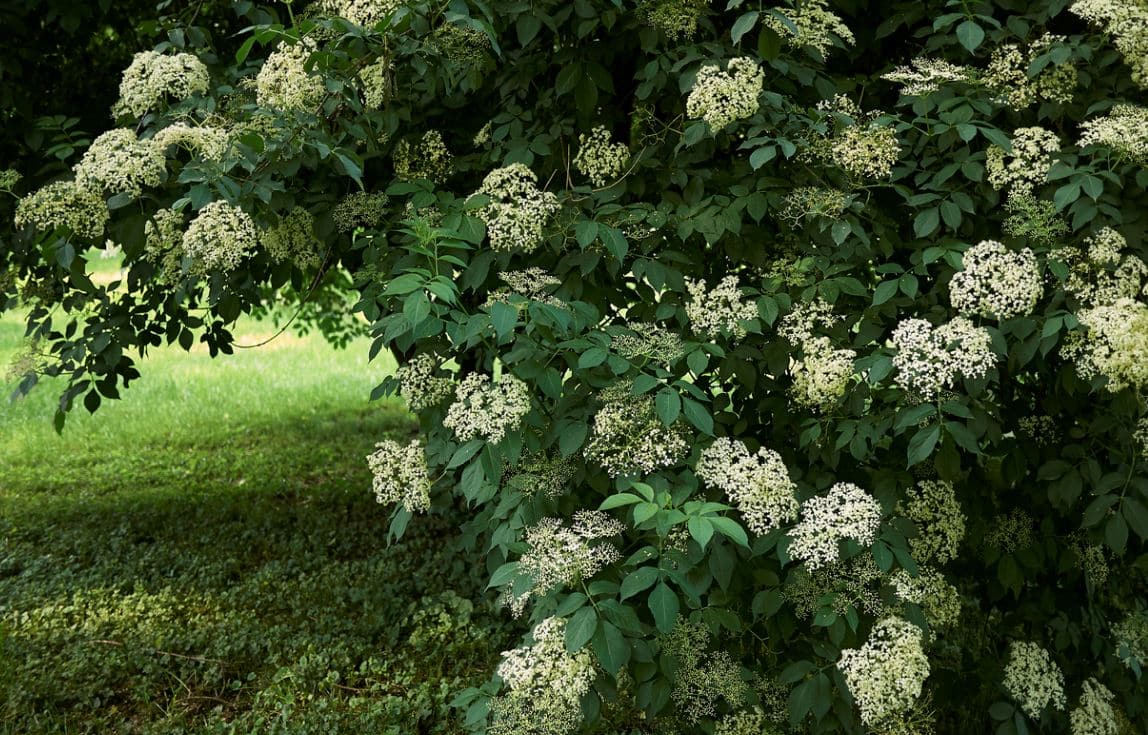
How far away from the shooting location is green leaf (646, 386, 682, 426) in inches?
95.5

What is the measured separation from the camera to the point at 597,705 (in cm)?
248

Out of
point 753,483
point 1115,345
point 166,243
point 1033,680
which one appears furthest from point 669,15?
point 1033,680

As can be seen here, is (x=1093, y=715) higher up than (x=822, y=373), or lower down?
lower down

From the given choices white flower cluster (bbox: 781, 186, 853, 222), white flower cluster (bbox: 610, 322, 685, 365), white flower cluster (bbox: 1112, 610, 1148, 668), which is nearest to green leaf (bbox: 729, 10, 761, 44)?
white flower cluster (bbox: 781, 186, 853, 222)

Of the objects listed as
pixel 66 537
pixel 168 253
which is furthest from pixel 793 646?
pixel 66 537

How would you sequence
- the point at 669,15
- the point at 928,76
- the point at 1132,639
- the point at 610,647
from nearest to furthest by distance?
the point at 610,647 < the point at 928,76 < the point at 669,15 < the point at 1132,639

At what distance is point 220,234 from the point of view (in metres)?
2.83

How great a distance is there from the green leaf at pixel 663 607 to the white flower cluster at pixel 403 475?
86 centimetres

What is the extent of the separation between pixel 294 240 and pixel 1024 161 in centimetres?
239

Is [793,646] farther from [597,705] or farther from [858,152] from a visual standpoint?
[858,152]

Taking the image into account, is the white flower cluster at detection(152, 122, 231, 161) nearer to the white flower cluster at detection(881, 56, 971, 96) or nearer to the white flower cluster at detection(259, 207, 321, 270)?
the white flower cluster at detection(259, 207, 321, 270)

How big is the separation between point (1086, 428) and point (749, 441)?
3.76 feet

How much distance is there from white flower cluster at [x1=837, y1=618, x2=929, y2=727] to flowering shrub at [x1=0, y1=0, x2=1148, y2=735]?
0.01m

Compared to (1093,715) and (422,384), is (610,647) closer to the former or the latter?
(422,384)
